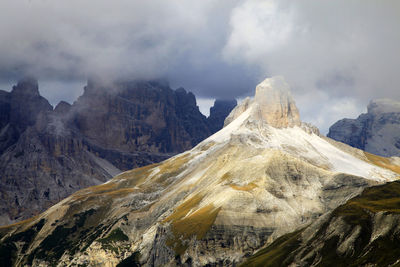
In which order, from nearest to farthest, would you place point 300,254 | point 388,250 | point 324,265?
point 388,250 → point 324,265 → point 300,254

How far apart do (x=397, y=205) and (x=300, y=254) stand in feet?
140

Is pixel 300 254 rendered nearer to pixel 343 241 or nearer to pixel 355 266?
pixel 343 241

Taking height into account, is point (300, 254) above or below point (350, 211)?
below

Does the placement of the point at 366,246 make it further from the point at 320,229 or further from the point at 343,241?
the point at 320,229

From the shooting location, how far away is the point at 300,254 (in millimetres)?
189500

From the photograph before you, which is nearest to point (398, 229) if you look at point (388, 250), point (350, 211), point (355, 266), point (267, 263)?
point (388, 250)

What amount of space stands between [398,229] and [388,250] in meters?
9.59

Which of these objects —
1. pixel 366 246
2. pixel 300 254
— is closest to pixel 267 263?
pixel 300 254

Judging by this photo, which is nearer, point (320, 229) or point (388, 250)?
point (388, 250)

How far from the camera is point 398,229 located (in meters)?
165

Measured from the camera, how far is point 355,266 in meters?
161

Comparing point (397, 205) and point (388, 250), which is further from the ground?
point (397, 205)

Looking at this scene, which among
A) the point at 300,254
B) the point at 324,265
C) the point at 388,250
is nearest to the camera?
the point at 388,250

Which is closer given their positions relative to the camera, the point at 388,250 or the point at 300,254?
the point at 388,250
